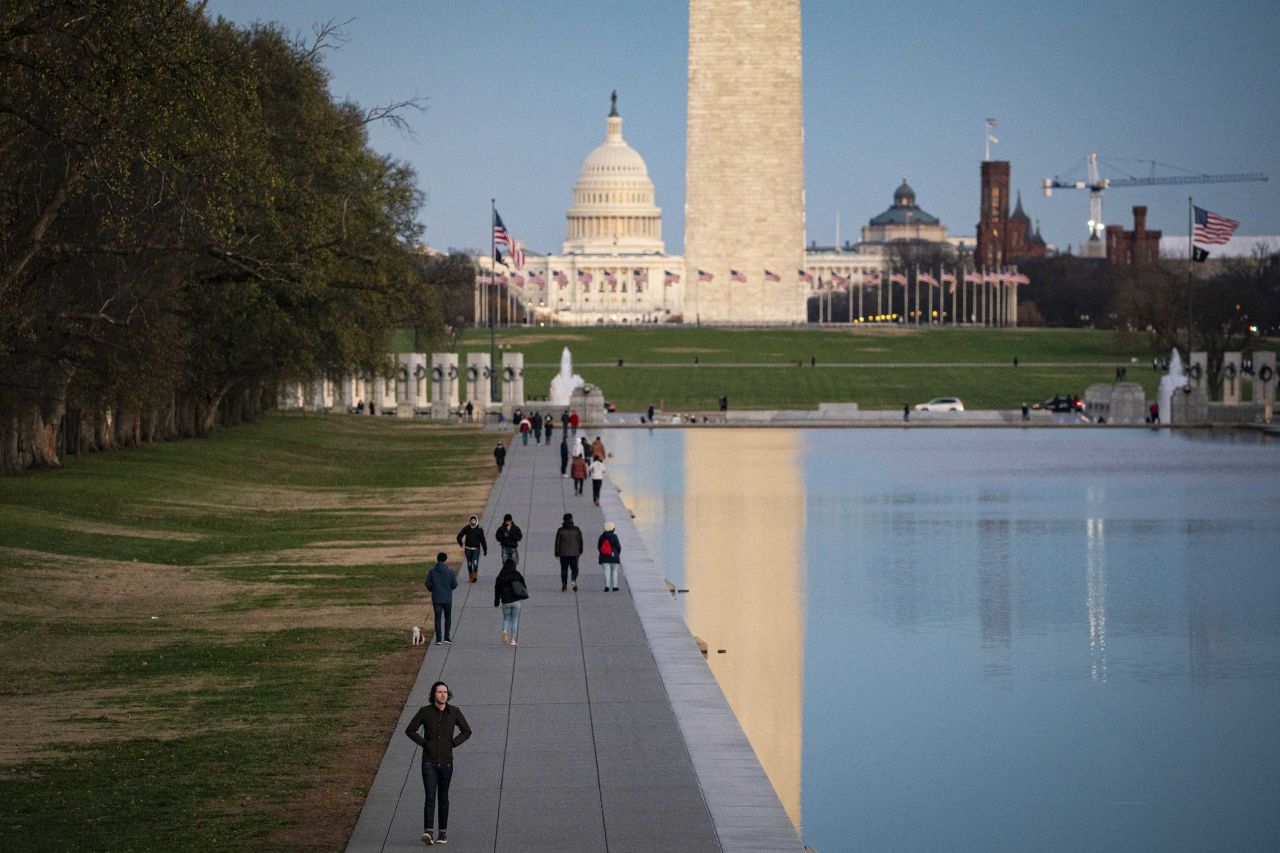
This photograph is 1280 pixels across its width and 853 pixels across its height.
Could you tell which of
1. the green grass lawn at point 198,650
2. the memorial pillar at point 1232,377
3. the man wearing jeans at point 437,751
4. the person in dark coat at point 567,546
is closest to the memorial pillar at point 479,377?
the memorial pillar at point 1232,377

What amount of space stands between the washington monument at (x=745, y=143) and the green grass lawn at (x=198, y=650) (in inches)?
3485

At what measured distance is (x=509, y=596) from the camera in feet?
68.1

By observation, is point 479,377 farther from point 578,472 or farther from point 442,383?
point 578,472

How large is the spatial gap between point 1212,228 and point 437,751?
67378mm

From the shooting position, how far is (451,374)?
8075cm

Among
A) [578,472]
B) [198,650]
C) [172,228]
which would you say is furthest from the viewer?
[578,472]

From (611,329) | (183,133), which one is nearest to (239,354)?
(183,133)

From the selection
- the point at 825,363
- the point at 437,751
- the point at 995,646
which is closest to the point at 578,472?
the point at 995,646

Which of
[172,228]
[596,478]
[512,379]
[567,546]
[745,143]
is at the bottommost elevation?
[567,546]

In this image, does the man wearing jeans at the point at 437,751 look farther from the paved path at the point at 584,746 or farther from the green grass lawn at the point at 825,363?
the green grass lawn at the point at 825,363

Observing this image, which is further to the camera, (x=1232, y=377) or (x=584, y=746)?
(x=1232, y=377)

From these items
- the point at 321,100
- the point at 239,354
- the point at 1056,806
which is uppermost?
the point at 321,100

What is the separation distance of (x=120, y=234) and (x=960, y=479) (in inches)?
1002

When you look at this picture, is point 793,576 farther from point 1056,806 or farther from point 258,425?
point 258,425
